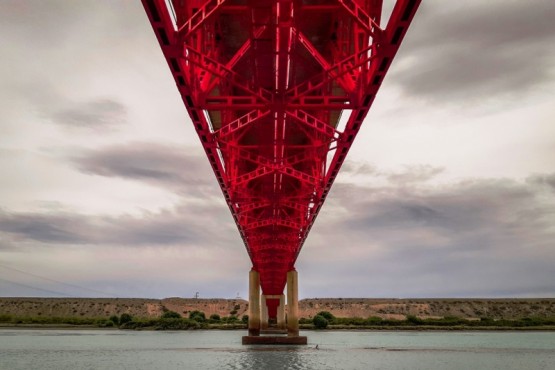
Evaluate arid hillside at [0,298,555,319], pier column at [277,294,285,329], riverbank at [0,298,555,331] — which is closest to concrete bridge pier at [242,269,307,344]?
pier column at [277,294,285,329]

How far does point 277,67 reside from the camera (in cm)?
1387

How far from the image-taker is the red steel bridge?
11.0 meters

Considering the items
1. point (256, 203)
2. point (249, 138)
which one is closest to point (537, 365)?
point (256, 203)

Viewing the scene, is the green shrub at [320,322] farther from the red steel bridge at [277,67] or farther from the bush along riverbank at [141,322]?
the red steel bridge at [277,67]

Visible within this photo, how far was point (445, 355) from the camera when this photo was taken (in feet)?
150

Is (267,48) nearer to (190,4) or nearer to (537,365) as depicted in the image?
(190,4)

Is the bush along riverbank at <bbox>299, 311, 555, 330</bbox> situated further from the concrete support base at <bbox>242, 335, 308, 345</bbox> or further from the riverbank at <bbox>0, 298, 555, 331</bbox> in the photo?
the concrete support base at <bbox>242, 335, 308, 345</bbox>

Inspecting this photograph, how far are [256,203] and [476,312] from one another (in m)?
166

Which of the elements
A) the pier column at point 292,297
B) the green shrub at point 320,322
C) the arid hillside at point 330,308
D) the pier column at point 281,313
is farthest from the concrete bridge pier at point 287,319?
the arid hillside at point 330,308

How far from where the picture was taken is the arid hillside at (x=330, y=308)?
174 m

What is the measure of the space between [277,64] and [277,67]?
11cm

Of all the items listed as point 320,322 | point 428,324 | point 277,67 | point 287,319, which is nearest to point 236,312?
point 320,322

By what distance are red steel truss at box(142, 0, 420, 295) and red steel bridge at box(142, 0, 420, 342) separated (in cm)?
3

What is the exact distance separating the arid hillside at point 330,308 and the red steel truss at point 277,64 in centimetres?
14839
